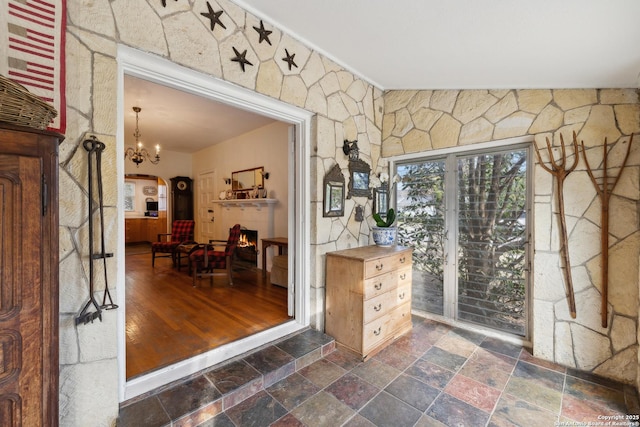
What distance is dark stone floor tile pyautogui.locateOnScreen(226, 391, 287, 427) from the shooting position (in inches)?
66.4

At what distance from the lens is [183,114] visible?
4.44 meters

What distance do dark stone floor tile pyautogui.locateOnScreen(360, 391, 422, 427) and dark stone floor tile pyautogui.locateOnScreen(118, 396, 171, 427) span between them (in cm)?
120

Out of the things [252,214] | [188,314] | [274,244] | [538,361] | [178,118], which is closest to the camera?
[538,361]

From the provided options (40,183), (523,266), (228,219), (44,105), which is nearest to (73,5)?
(44,105)

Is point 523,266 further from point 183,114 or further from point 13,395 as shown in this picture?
point 183,114

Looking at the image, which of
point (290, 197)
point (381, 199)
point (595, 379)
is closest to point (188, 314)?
point (290, 197)

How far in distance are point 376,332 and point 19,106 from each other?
2632 millimetres

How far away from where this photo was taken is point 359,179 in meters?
3.12

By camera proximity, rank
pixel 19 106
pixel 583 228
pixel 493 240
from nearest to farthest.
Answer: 1. pixel 19 106
2. pixel 583 228
3. pixel 493 240

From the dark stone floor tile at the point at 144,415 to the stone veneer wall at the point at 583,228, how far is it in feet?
9.79

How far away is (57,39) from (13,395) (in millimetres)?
1550

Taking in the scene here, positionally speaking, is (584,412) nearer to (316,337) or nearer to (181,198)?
(316,337)

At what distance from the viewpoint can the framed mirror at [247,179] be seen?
526 centimetres

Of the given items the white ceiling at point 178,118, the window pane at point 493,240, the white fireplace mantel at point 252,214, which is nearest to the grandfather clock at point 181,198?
the white ceiling at point 178,118
